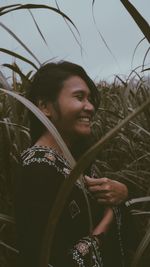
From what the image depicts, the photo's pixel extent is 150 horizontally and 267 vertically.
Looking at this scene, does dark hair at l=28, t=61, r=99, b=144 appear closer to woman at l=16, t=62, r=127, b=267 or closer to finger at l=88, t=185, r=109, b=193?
woman at l=16, t=62, r=127, b=267

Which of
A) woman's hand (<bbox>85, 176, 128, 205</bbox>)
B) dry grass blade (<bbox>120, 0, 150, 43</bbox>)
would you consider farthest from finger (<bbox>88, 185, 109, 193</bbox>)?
dry grass blade (<bbox>120, 0, 150, 43</bbox>)

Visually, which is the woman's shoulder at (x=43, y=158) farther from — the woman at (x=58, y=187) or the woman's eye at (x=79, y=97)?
the woman's eye at (x=79, y=97)

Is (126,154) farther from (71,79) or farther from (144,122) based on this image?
(71,79)

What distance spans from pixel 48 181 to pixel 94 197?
191mm

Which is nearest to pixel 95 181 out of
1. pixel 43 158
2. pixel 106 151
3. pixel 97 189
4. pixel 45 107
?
pixel 97 189

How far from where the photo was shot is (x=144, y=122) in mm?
1547

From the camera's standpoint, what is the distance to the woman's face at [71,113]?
1.19 metres

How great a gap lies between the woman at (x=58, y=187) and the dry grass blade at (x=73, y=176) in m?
0.48

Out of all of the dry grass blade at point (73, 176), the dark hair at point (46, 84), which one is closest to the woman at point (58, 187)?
the dark hair at point (46, 84)

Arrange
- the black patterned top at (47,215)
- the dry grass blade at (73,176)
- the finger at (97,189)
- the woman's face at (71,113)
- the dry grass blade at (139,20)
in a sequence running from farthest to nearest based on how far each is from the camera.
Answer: the woman's face at (71,113)
the finger at (97,189)
the black patterned top at (47,215)
the dry grass blade at (139,20)
the dry grass blade at (73,176)

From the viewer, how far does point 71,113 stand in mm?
1191

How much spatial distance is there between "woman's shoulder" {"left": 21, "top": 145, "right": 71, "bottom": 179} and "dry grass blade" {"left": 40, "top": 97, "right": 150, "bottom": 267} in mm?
655

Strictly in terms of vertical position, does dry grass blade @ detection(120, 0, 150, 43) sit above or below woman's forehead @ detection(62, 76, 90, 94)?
below

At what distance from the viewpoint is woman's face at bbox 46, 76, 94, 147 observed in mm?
1188
